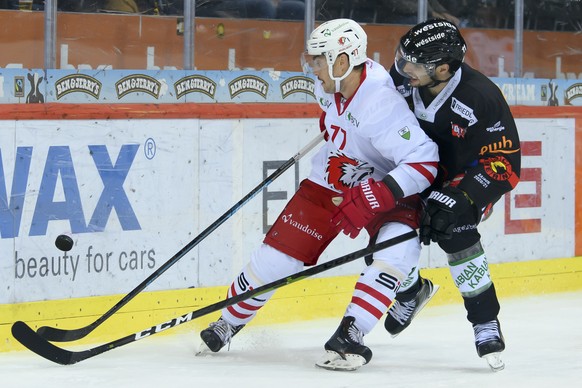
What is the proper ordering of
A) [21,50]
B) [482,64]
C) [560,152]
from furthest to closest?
[482,64] < [560,152] < [21,50]

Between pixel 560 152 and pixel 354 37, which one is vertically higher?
pixel 354 37

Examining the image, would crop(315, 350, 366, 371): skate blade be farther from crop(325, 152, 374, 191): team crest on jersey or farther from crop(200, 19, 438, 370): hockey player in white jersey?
crop(325, 152, 374, 191): team crest on jersey

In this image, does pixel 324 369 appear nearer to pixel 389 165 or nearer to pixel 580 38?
pixel 389 165

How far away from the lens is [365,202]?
159 inches

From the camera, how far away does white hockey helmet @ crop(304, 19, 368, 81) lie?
417 cm

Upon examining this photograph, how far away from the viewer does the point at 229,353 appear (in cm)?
460

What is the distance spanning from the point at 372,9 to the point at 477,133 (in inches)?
101

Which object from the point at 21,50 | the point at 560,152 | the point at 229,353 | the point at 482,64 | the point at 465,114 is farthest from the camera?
the point at 482,64

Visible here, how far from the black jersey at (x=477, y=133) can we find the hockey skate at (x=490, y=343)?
43 centimetres

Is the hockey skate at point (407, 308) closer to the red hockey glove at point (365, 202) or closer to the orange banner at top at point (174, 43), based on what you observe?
the red hockey glove at point (365, 202)

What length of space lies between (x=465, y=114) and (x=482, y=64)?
294 centimetres

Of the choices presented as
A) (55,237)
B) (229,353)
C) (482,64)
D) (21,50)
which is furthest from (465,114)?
(482,64)

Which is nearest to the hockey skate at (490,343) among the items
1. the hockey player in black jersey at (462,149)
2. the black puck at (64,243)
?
the hockey player in black jersey at (462,149)

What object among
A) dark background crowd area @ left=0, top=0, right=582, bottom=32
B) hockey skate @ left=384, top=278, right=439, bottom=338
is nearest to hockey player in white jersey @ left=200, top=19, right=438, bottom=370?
hockey skate @ left=384, top=278, right=439, bottom=338
